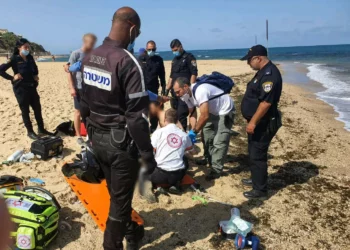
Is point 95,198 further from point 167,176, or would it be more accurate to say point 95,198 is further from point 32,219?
point 167,176

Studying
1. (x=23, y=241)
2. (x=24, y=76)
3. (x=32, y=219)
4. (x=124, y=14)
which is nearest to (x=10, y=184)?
(x=32, y=219)

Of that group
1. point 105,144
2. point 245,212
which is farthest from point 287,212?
point 105,144

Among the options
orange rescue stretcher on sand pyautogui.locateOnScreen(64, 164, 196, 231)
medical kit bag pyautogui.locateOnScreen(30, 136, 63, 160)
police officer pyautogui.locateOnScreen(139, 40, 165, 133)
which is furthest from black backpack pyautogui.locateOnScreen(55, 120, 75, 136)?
orange rescue stretcher on sand pyautogui.locateOnScreen(64, 164, 196, 231)

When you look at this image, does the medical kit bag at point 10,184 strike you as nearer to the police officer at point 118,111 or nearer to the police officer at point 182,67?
the police officer at point 118,111

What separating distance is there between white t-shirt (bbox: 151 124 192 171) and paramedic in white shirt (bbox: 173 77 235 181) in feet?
1.77

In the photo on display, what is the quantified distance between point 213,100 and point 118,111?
2436mm

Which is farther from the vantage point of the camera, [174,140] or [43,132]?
[43,132]

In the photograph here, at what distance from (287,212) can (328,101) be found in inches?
392

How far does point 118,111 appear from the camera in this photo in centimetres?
249

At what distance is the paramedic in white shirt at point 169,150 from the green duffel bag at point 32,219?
1.42 metres

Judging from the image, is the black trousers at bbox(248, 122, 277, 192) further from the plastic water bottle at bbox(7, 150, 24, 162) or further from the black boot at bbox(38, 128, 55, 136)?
the black boot at bbox(38, 128, 55, 136)

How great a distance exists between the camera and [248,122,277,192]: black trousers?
13.7 feet

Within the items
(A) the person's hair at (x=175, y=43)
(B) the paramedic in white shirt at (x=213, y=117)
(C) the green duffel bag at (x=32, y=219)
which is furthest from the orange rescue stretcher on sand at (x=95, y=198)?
(A) the person's hair at (x=175, y=43)

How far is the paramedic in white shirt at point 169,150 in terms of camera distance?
4.07 meters
